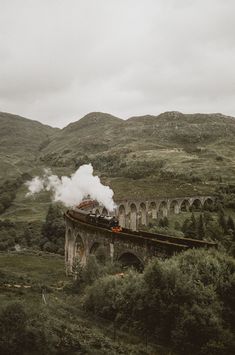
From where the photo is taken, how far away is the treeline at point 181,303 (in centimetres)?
1944

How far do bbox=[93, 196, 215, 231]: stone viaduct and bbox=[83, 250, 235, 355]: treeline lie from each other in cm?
4224

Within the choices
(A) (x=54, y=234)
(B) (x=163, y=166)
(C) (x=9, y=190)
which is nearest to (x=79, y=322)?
(A) (x=54, y=234)

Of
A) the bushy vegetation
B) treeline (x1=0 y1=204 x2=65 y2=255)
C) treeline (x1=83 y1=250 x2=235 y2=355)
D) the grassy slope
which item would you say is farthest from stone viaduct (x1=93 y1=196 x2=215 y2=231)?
treeline (x1=83 y1=250 x2=235 y2=355)

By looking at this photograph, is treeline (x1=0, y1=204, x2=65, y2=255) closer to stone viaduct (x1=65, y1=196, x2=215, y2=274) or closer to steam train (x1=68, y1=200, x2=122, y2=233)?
stone viaduct (x1=65, y1=196, x2=215, y2=274)

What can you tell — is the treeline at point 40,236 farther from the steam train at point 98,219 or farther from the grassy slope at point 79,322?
the grassy slope at point 79,322

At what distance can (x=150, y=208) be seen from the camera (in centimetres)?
7825

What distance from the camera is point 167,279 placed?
21.4 m

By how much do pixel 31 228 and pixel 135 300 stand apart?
62.6 meters

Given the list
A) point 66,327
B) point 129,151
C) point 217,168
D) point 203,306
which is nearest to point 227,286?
point 203,306

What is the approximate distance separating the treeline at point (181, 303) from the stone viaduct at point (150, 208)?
42240mm

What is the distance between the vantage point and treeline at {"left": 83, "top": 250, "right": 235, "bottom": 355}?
765 inches

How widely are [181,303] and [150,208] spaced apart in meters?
57.6

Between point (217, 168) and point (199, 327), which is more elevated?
point (217, 168)

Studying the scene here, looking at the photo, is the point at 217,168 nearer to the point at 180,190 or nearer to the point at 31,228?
the point at 180,190
